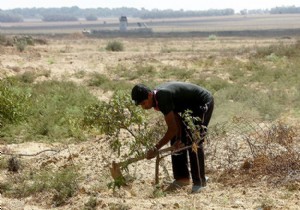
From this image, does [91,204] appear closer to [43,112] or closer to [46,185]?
[46,185]

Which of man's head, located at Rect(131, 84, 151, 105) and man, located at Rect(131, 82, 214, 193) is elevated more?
man's head, located at Rect(131, 84, 151, 105)

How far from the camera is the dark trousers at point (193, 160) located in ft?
20.0

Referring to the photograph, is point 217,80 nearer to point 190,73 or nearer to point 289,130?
point 190,73

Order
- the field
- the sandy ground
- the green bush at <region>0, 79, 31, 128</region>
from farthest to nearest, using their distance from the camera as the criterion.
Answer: the green bush at <region>0, 79, 31, 128</region>, the field, the sandy ground

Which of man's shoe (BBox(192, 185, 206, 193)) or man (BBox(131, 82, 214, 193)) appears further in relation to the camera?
man's shoe (BBox(192, 185, 206, 193))

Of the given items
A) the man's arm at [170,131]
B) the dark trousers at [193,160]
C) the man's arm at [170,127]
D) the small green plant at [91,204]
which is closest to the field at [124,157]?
the small green plant at [91,204]

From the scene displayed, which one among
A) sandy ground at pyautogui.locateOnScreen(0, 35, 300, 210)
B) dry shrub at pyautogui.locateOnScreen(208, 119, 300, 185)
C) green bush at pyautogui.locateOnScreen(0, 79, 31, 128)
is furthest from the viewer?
green bush at pyautogui.locateOnScreen(0, 79, 31, 128)

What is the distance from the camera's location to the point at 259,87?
16.3 metres

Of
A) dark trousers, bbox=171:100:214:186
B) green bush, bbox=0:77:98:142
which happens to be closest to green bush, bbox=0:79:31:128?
green bush, bbox=0:77:98:142

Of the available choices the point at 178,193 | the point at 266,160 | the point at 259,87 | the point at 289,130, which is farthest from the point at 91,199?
the point at 259,87

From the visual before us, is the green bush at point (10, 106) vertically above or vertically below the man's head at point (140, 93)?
below

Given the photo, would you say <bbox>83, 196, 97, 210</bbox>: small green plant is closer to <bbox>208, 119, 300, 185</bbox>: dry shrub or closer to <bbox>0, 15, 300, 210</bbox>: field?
<bbox>0, 15, 300, 210</bbox>: field

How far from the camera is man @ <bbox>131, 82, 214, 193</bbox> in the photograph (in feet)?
18.5

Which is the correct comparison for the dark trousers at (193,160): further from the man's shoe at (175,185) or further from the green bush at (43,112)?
the green bush at (43,112)
